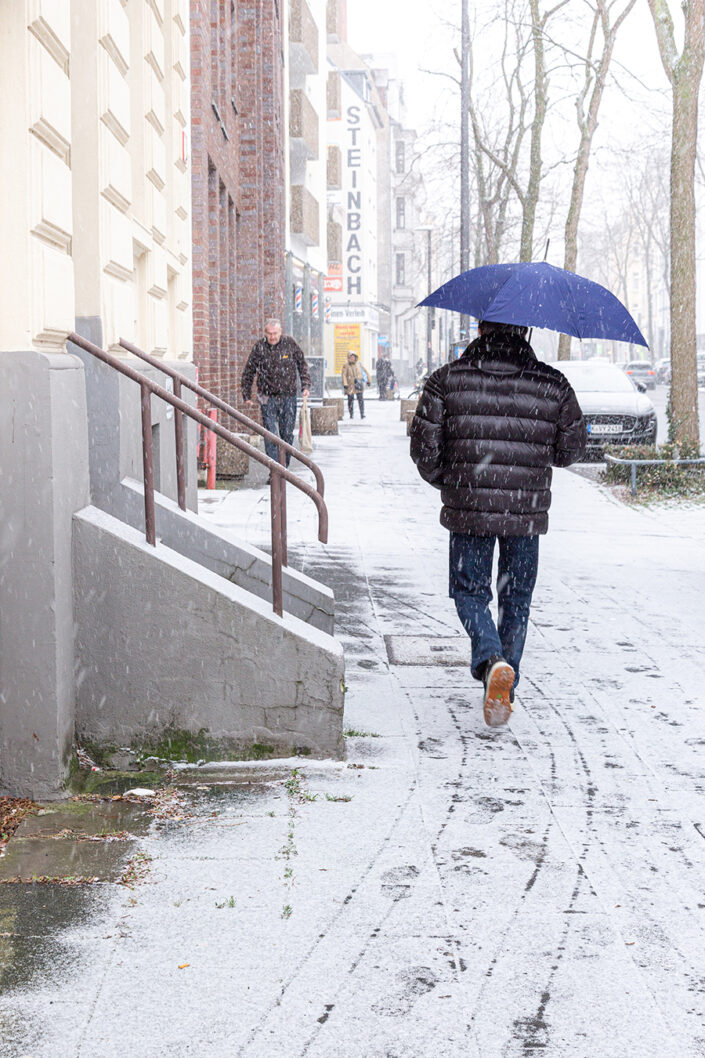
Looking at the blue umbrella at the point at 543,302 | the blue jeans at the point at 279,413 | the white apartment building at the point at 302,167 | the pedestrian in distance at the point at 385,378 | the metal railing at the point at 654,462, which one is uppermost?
the white apartment building at the point at 302,167

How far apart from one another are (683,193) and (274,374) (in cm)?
560

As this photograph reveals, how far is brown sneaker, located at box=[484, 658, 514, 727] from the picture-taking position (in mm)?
5754

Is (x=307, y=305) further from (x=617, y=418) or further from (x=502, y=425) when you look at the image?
(x=502, y=425)

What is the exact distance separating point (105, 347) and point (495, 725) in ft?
8.07

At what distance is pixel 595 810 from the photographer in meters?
4.86

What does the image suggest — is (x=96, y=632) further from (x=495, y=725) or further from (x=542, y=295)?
(x=542, y=295)

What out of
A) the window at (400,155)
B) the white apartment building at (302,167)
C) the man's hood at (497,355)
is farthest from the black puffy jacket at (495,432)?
the window at (400,155)

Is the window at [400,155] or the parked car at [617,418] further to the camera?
the window at [400,155]

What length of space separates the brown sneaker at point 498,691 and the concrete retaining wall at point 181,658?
73 cm

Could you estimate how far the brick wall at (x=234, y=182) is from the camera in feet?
47.2

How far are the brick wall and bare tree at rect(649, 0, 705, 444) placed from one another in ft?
18.0

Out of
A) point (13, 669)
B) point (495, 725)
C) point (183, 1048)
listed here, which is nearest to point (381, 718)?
point (495, 725)

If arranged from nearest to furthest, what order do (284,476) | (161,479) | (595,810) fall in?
(595,810) < (284,476) < (161,479)

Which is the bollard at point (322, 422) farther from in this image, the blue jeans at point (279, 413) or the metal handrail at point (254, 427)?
the metal handrail at point (254, 427)
